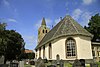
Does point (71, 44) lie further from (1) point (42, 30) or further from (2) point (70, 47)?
(1) point (42, 30)

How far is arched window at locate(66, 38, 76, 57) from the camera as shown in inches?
1016

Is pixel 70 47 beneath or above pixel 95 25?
beneath

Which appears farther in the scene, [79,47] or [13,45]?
[13,45]

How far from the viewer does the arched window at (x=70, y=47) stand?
2580 centimetres

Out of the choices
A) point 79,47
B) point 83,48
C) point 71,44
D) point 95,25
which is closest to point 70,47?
point 71,44

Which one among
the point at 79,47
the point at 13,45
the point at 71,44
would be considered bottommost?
the point at 79,47

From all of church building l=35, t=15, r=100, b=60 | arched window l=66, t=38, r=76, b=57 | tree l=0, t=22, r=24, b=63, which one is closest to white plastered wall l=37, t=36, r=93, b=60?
church building l=35, t=15, r=100, b=60

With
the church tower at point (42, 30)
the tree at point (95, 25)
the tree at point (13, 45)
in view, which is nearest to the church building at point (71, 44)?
the tree at point (95, 25)

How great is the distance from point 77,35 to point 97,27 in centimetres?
2048

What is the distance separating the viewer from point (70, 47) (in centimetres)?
2628

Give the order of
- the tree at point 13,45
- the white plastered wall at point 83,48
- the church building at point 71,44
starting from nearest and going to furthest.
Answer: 1. the white plastered wall at point 83,48
2. the church building at point 71,44
3. the tree at point 13,45

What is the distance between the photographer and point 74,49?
2591 cm

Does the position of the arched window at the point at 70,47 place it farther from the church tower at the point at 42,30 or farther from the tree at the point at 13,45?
the church tower at the point at 42,30

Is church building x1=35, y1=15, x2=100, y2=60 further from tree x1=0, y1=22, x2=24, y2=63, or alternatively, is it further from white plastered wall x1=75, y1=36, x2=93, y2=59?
tree x1=0, y1=22, x2=24, y2=63
